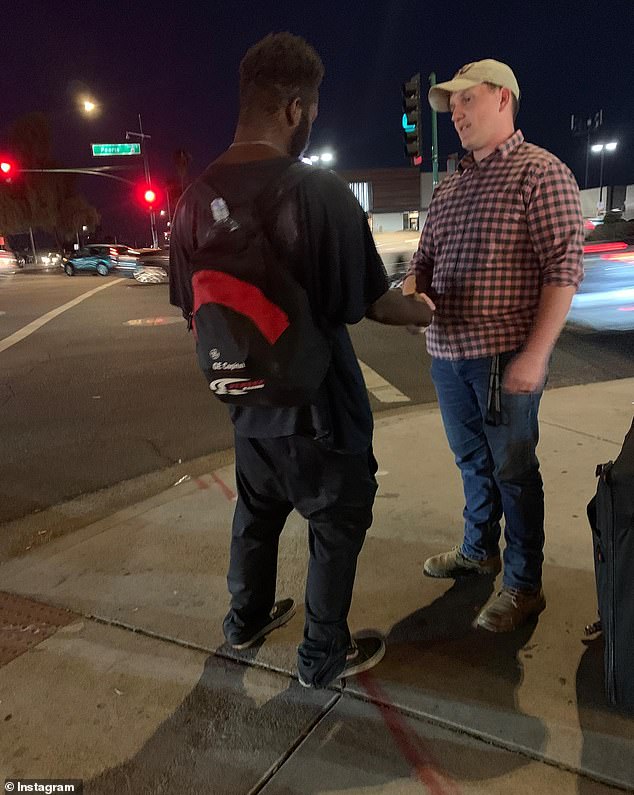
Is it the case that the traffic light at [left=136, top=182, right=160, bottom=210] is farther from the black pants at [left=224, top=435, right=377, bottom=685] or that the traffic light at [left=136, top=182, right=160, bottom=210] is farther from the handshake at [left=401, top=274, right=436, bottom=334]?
the black pants at [left=224, top=435, right=377, bottom=685]

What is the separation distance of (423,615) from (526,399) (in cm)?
100

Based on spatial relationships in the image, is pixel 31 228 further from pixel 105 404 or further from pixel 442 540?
pixel 442 540

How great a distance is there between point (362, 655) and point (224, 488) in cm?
196

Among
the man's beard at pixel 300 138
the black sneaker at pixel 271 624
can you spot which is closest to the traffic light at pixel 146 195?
the black sneaker at pixel 271 624

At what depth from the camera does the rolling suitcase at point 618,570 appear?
1.92 metres

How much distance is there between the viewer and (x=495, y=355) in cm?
246

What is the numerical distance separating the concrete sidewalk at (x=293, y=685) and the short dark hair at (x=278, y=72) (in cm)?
194

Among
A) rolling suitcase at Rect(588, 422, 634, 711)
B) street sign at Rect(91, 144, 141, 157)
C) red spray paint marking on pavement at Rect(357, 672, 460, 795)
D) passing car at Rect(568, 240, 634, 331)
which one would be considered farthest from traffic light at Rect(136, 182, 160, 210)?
rolling suitcase at Rect(588, 422, 634, 711)

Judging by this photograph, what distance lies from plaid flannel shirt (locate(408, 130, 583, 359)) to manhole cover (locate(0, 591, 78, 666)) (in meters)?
2.01

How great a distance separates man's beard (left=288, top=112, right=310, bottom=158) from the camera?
2010 millimetres

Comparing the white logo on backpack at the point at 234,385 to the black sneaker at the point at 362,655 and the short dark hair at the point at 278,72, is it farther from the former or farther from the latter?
the black sneaker at the point at 362,655

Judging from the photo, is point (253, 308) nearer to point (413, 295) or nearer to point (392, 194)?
point (413, 295)

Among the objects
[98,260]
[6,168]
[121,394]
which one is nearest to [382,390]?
[121,394]

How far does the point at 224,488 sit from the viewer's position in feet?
13.7
